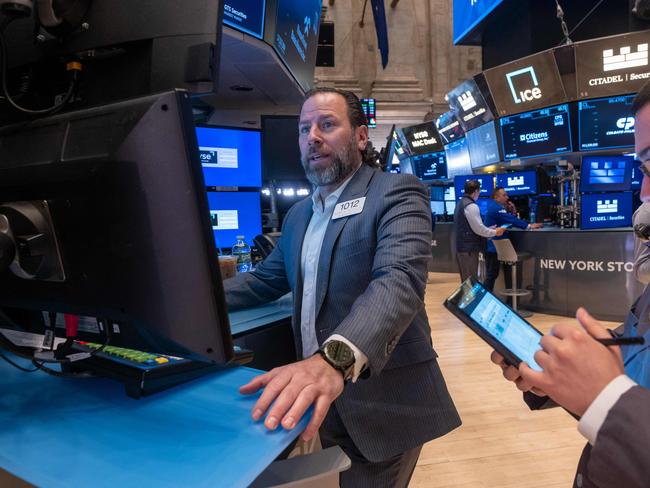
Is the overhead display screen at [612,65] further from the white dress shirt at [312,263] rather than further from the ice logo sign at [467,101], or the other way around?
the white dress shirt at [312,263]

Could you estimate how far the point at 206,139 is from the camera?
254cm

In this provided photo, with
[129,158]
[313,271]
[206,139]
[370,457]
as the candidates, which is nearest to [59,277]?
[129,158]

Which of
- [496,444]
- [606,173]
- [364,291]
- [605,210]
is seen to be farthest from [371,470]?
[606,173]

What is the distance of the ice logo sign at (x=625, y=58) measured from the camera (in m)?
5.17

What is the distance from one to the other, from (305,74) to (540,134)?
4.37 m

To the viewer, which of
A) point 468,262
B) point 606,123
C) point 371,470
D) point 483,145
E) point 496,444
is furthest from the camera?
point 483,145

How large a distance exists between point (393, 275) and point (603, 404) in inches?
18.3

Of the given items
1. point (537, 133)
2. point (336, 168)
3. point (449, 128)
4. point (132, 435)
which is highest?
point (449, 128)

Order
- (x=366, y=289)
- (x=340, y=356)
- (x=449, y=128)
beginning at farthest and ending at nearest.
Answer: (x=449, y=128) < (x=366, y=289) < (x=340, y=356)

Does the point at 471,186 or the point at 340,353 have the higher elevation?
the point at 471,186

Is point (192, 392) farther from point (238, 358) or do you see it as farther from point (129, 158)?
point (129, 158)

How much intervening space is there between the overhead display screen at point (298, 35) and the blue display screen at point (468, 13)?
4.86 meters

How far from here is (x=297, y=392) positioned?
673mm

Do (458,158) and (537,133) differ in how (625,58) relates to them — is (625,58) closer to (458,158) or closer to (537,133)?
(537,133)
